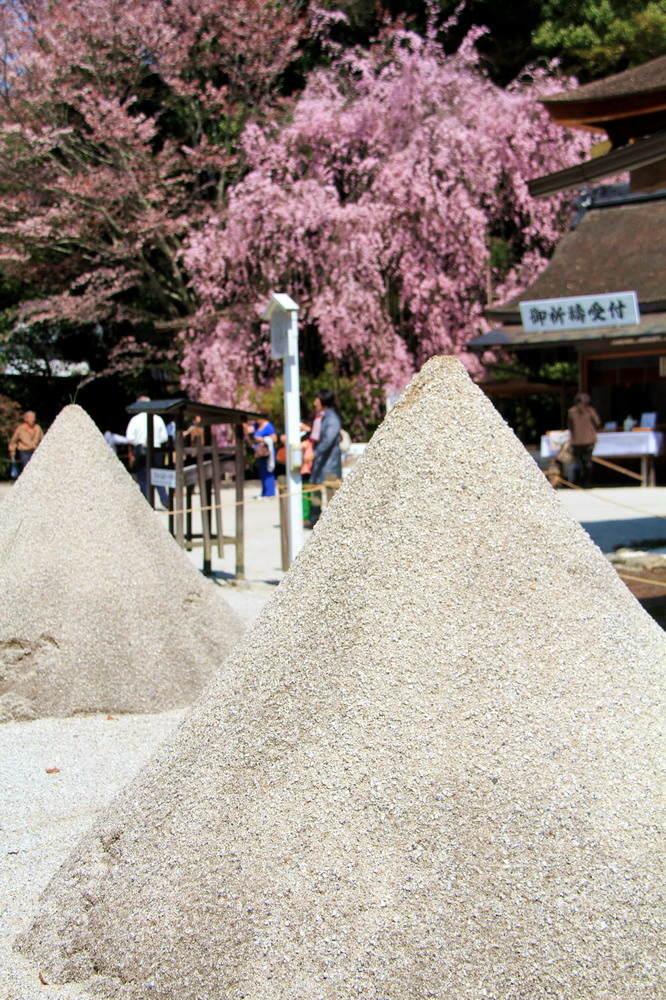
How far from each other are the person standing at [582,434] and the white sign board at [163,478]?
8.27 meters

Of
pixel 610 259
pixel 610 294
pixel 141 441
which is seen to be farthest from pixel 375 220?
pixel 141 441

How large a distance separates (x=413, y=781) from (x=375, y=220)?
772 inches

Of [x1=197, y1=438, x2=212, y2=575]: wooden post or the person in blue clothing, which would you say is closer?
[x1=197, y1=438, x2=212, y2=575]: wooden post

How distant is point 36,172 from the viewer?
22.1 m

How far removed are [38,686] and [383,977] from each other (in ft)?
10.9

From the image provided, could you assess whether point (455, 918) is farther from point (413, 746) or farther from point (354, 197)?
point (354, 197)

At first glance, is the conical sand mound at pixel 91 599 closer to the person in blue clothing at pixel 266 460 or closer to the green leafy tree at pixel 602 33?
the person in blue clothing at pixel 266 460

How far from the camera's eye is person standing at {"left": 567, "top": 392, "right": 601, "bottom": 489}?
16.6 metres

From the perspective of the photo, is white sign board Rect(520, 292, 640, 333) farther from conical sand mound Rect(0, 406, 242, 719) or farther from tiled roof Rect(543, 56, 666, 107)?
conical sand mound Rect(0, 406, 242, 719)

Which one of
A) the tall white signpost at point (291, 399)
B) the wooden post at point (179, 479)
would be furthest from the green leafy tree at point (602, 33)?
the wooden post at point (179, 479)

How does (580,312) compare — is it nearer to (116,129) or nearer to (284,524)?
(284,524)

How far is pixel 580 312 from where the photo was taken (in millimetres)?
17484

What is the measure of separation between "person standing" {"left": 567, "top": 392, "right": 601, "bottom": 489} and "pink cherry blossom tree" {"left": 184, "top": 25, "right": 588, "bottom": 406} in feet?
16.5

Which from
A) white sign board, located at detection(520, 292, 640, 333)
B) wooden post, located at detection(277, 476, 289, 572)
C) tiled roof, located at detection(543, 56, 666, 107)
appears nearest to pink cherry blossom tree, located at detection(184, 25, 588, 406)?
white sign board, located at detection(520, 292, 640, 333)
